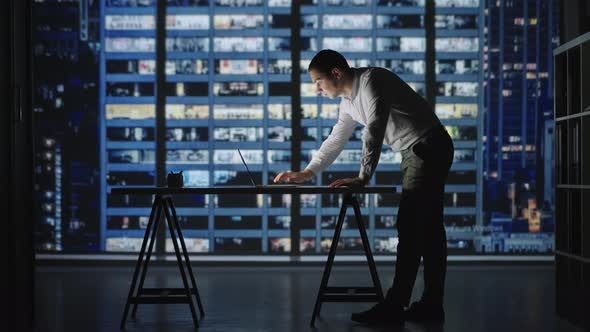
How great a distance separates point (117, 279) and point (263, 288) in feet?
3.69

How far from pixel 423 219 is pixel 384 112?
52 centimetres

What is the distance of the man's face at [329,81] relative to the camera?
10.2 ft

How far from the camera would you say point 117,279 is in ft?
15.6

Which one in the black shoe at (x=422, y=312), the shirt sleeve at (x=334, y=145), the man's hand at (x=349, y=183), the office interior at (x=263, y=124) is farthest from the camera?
the office interior at (x=263, y=124)

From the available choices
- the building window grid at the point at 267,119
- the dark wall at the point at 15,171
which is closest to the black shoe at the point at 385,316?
the dark wall at the point at 15,171

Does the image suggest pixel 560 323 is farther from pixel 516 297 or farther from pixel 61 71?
pixel 61 71

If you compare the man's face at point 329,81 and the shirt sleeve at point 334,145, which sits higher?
the man's face at point 329,81

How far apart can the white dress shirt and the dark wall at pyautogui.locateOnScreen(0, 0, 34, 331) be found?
1537mm

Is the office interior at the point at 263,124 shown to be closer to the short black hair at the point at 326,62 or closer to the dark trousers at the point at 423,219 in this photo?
the dark trousers at the point at 423,219

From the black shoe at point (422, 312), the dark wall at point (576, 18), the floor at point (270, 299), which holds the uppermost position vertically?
the dark wall at point (576, 18)

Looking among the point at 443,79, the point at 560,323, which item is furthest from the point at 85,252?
the point at 560,323

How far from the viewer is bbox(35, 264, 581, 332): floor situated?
3088 mm

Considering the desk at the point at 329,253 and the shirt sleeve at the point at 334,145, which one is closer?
the desk at the point at 329,253

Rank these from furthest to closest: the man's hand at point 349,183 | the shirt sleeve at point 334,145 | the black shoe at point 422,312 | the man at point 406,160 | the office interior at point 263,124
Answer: the office interior at point 263,124
the shirt sleeve at point 334,145
the black shoe at point 422,312
the man at point 406,160
the man's hand at point 349,183
